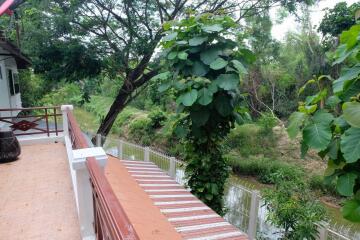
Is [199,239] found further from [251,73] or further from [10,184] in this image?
[251,73]

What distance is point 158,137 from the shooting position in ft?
51.9

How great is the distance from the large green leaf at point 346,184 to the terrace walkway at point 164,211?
2.13 metres

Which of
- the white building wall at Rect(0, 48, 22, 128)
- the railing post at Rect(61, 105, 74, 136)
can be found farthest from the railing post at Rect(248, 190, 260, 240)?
the white building wall at Rect(0, 48, 22, 128)

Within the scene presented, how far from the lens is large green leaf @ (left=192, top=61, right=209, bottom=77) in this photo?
4051mm

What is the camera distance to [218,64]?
12.4 feet

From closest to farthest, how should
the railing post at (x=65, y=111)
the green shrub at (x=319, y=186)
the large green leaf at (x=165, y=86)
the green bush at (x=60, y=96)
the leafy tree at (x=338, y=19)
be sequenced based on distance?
the large green leaf at (x=165, y=86) → the railing post at (x=65, y=111) → the green shrub at (x=319, y=186) → the leafy tree at (x=338, y=19) → the green bush at (x=60, y=96)

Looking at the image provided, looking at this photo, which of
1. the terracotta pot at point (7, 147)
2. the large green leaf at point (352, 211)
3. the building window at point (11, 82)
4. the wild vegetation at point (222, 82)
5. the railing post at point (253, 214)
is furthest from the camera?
the building window at point (11, 82)

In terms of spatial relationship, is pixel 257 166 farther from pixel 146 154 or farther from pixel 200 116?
pixel 200 116

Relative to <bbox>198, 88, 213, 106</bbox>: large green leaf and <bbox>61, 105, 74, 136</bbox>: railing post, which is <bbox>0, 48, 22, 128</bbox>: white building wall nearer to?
<bbox>61, 105, 74, 136</bbox>: railing post

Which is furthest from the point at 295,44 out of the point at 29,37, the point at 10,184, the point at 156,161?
the point at 10,184

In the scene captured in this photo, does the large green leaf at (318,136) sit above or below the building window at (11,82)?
below

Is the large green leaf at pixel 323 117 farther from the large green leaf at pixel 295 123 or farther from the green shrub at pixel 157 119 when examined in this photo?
the green shrub at pixel 157 119

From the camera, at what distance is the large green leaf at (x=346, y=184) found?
5.90 ft

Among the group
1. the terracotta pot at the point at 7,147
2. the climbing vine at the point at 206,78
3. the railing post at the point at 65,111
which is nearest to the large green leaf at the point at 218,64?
the climbing vine at the point at 206,78
